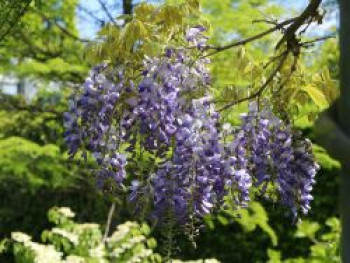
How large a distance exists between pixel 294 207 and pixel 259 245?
5015 millimetres

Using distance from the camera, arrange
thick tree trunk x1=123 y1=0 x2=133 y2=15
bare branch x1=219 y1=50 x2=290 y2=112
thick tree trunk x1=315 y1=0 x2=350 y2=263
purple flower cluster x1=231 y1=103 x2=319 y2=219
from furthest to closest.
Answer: thick tree trunk x1=123 y1=0 x2=133 y2=15, bare branch x1=219 y1=50 x2=290 y2=112, purple flower cluster x1=231 y1=103 x2=319 y2=219, thick tree trunk x1=315 y1=0 x2=350 y2=263

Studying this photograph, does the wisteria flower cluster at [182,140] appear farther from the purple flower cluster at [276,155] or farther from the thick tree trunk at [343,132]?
the thick tree trunk at [343,132]

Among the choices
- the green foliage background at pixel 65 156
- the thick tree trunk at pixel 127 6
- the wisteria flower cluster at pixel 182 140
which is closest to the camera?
the wisteria flower cluster at pixel 182 140

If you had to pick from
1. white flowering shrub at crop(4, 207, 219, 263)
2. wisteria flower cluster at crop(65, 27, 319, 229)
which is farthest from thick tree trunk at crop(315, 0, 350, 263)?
white flowering shrub at crop(4, 207, 219, 263)

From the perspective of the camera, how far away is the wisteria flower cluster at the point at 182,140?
242 cm

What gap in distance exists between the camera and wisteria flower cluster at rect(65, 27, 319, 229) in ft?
7.95

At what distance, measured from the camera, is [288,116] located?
2.65 meters

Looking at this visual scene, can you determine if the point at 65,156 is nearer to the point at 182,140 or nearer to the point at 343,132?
the point at 182,140

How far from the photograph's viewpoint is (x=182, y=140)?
240cm

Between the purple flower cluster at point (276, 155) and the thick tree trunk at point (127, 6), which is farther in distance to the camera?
the thick tree trunk at point (127, 6)

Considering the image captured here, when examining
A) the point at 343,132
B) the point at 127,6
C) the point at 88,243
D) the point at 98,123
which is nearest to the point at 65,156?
the point at 127,6

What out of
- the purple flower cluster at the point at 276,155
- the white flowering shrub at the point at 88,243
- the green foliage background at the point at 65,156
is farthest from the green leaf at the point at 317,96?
the green foliage background at the point at 65,156

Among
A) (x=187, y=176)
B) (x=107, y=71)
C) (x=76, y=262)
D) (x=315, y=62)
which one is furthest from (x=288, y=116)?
(x=315, y=62)

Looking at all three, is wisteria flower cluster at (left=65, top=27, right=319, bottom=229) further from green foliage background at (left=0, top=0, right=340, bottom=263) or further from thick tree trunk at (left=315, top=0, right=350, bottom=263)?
green foliage background at (left=0, top=0, right=340, bottom=263)
